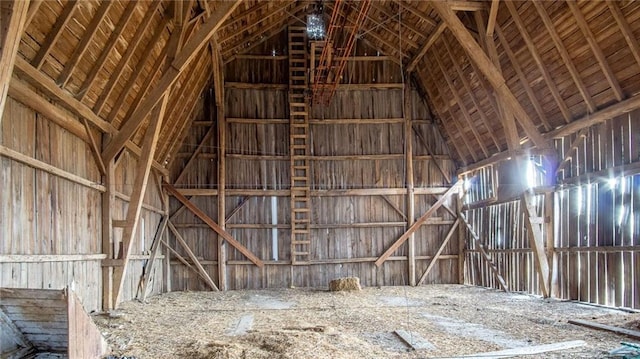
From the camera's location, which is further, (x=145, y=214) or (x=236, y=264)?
(x=236, y=264)

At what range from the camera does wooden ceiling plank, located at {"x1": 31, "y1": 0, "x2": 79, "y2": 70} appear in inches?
239

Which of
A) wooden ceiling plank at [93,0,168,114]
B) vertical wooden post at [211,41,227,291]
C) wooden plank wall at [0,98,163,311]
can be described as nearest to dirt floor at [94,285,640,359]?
wooden plank wall at [0,98,163,311]

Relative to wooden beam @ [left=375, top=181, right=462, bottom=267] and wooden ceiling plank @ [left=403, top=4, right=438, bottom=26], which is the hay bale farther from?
wooden ceiling plank @ [left=403, top=4, right=438, bottom=26]

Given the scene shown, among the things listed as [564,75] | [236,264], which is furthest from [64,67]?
[564,75]

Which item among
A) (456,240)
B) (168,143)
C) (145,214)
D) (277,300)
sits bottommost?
(277,300)

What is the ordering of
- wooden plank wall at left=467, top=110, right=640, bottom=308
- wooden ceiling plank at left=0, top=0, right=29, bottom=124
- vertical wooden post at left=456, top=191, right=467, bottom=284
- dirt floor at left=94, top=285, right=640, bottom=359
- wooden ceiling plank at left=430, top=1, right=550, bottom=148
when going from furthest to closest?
vertical wooden post at left=456, top=191, right=467, bottom=284 < wooden ceiling plank at left=430, top=1, right=550, bottom=148 < wooden plank wall at left=467, top=110, right=640, bottom=308 < dirt floor at left=94, top=285, right=640, bottom=359 < wooden ceiling plank at left=0, top=0, right=29, bottom=124

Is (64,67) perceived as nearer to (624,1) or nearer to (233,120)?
(233,120)

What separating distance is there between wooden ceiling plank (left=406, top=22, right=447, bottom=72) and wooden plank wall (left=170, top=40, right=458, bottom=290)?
646 mm

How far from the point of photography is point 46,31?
20.0ft

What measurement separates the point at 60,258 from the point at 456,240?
401 inches

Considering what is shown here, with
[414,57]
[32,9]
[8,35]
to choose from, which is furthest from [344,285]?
[8,35]

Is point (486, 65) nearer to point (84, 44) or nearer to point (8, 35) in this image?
point (84, 44)

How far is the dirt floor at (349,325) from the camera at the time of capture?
539cm

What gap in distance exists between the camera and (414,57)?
13.0 m
